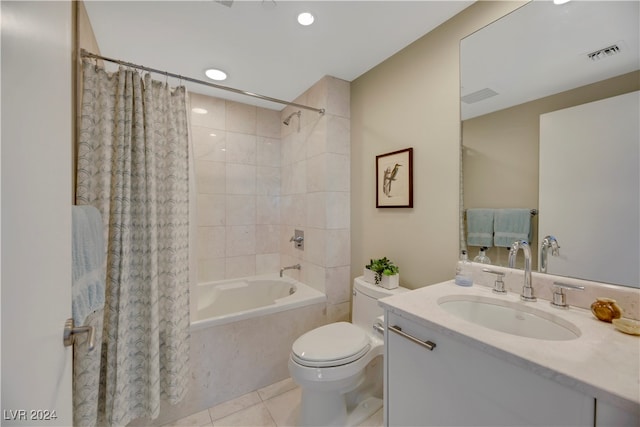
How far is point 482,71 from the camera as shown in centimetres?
135

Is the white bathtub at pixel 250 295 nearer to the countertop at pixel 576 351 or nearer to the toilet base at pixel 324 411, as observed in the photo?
the toilet base at pixel 324 411

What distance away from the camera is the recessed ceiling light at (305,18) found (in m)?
1.45

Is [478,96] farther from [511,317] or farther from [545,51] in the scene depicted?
[511,317]

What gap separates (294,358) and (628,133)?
175 cm

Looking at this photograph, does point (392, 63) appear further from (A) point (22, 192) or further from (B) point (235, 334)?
(B) point (235, 334)

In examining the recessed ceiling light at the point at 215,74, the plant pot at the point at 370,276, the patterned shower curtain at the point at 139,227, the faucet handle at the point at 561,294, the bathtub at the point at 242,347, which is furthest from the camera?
the recessed ceiling light at the point at 215,74

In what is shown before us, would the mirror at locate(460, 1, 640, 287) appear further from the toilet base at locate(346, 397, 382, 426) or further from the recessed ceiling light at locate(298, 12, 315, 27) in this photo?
the toilet base at locate(346, 397, 382, 426)

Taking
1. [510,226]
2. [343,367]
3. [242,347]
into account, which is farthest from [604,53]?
[242,347]

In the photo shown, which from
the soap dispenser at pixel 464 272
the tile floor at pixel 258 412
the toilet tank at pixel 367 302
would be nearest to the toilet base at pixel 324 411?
the tile floor at pixel 258 412

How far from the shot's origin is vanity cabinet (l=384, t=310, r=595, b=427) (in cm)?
64

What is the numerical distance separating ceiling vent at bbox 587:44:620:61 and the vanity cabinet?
3.96 ft

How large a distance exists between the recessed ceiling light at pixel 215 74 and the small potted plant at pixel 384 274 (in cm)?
192

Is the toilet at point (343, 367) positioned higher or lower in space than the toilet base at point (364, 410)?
higher

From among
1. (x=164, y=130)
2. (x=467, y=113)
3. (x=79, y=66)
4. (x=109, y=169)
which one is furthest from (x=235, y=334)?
(x=467, y=113)
